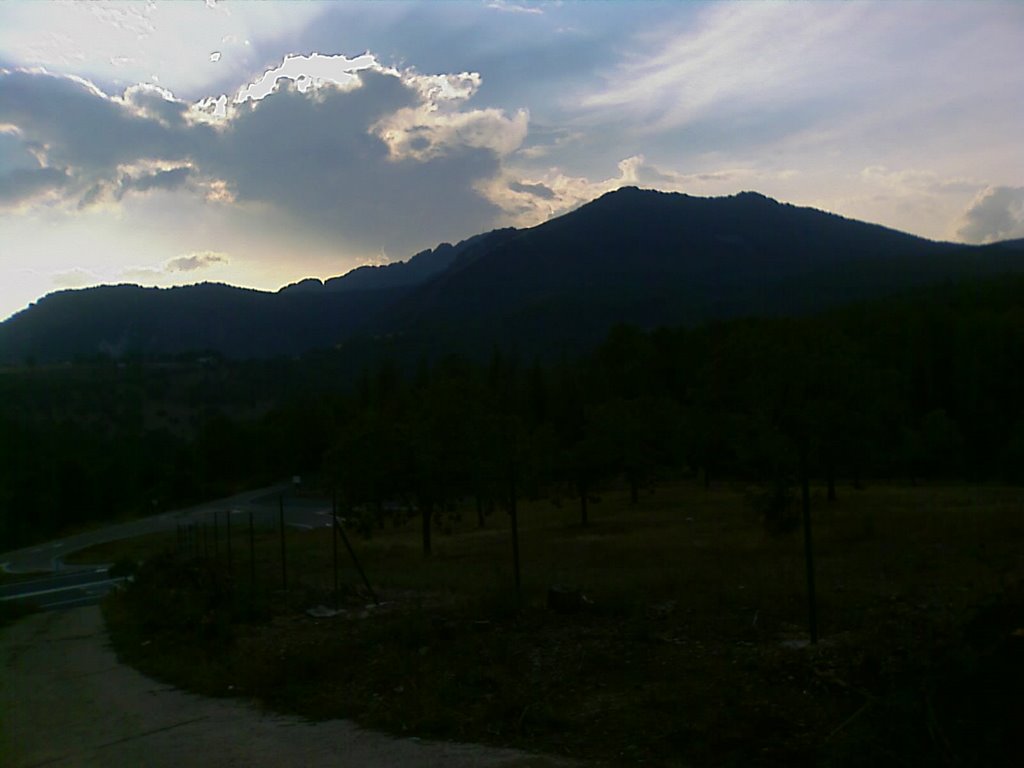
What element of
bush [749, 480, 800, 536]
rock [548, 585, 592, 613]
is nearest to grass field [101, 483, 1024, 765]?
rock [548, 585, 592, 613]

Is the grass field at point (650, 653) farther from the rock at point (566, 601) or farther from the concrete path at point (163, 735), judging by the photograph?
the concrete path at point (163, 735)

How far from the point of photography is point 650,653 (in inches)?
382

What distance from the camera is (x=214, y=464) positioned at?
109375mm

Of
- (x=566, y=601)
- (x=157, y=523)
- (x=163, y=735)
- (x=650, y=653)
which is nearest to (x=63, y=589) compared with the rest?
(x=163, y=735)

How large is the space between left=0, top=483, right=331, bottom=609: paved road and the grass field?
1474cm

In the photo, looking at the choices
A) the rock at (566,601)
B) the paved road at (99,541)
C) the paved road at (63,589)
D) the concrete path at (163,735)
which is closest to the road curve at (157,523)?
the paved road at (99,541)

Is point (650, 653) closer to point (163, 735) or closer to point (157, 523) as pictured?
point (163, 735)

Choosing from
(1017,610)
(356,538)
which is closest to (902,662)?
(1017,610)

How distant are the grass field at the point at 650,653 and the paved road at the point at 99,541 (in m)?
14.7

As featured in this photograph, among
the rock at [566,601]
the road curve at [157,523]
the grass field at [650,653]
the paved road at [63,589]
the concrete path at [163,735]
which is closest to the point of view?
the grass field at [650,653]

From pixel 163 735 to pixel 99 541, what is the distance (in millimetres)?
59985

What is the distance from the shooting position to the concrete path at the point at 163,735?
24.8ft

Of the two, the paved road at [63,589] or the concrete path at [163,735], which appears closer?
the concrete path at [163,735]

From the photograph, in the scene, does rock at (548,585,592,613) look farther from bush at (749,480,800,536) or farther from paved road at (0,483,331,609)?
paved road at (0,483,331,609)
